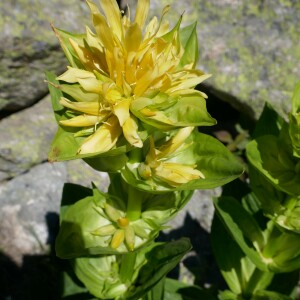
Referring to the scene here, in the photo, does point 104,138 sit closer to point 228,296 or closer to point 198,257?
point 228,296

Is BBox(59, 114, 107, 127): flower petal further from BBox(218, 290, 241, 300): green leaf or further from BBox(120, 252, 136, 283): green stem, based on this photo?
BBox(218, 290, 241, 300): green leaf

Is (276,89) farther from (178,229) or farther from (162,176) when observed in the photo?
(162,176)

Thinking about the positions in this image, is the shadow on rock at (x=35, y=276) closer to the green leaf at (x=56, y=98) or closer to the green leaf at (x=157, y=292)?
the green leaf at (x=157, y=292)

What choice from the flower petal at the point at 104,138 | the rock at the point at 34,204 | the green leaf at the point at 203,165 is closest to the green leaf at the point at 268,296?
the green leaf at the point at 203,165

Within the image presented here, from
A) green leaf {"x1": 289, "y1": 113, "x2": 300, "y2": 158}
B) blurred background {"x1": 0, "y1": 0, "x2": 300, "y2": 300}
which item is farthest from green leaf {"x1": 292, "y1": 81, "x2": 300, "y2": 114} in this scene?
blurred background {"x1": 0, "y1": 0, "x2": 300, "y2": 300}

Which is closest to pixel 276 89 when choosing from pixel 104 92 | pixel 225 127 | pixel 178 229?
pixel 225 127

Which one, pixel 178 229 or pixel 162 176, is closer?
pixel 162 176
